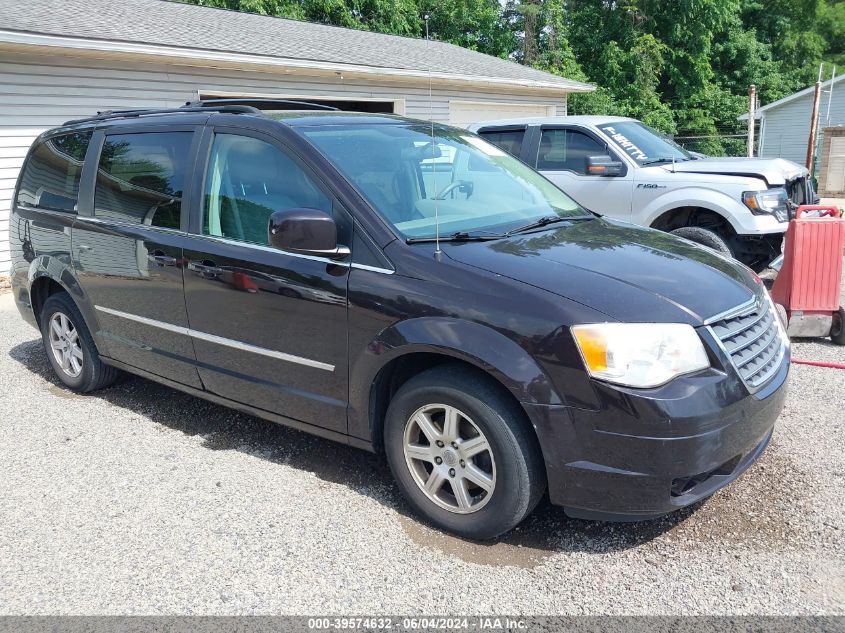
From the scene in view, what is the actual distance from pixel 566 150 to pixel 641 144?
0.85 m

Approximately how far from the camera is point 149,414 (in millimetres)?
4746

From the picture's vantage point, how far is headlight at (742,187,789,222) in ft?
22.7

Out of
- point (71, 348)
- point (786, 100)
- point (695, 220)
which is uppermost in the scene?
point (786, 100)

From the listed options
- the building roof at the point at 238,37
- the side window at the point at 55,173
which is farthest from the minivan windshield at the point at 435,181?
the building roof at the point at 238,37

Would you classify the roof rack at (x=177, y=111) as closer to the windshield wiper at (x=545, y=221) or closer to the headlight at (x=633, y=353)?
the windshield wiper at (x=545, y=221)

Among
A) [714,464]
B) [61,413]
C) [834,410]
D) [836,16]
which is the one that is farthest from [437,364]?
[836,16]

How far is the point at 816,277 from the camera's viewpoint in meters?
5.60

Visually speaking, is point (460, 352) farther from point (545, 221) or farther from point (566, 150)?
point (566, 150)

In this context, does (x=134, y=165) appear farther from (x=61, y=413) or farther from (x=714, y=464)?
(x=714, y=464)

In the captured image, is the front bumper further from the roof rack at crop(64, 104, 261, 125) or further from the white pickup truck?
the white pickup truck

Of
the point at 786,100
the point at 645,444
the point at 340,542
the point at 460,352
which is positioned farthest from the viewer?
the point at 786,100

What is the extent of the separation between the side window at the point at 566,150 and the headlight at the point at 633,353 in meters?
5.55

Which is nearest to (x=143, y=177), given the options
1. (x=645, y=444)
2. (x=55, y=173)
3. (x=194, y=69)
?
(x=55, y=173)

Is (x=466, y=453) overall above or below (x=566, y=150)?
below
